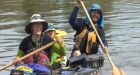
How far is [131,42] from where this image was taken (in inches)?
616

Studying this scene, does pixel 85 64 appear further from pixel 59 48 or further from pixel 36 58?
pixel 36 58

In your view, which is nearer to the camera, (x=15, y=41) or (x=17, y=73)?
(x=17, y=73)

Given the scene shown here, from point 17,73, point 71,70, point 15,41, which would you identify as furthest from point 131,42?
point 17,73

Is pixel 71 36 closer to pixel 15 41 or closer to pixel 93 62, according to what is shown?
pixel 15 41

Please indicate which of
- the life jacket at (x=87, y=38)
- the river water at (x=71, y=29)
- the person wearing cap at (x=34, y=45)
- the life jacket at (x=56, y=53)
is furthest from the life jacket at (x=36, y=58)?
the river water at (x=71, y=29)

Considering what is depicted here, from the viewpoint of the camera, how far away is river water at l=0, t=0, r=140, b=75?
13.3m

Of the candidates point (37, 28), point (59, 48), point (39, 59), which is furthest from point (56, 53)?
point (37, 28)

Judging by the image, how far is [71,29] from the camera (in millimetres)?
18484

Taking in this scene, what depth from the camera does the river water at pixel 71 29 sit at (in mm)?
13258

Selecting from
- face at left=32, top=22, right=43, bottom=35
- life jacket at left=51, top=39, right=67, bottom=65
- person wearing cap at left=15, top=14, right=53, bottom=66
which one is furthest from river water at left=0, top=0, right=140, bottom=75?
face at left=32, top=22, right=43, bottom=35

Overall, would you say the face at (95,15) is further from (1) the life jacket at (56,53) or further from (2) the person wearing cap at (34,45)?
(2) the person wearing cap at (34,45)

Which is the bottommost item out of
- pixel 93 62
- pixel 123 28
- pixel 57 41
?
pixel 123 28

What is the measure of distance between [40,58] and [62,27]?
9.71 m

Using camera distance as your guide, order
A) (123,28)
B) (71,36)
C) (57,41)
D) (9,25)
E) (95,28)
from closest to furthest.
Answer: (57,41), (95,28), (71,36), (123,28), (9,25)
